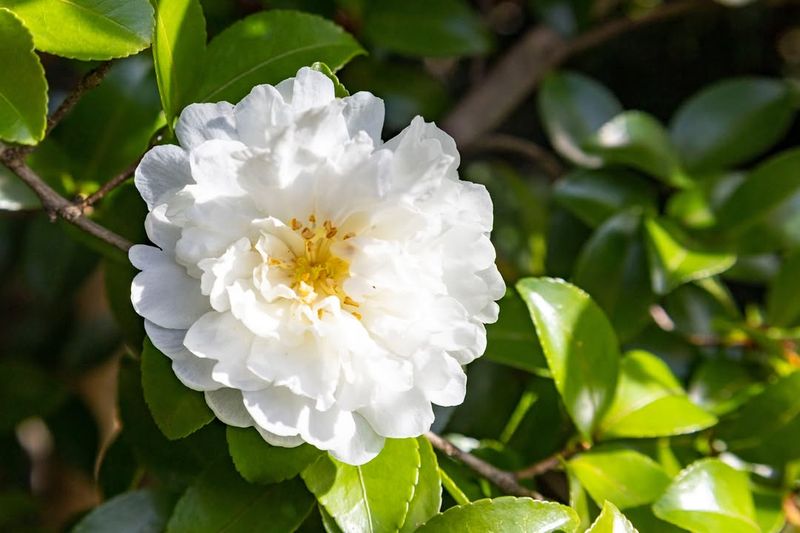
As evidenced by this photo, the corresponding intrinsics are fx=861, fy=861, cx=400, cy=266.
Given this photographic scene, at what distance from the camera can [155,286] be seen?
21.1 inches

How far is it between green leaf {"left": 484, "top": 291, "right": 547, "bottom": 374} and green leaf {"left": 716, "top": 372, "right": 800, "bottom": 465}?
0.20 metres

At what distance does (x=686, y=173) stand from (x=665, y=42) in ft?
1.67

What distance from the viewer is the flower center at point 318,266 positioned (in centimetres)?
57

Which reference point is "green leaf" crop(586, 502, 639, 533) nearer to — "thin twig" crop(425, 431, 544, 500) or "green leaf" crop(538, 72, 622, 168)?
"thin twig" crop(425, 431, 544, 500)

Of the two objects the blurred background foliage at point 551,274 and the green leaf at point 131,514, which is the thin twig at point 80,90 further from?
the green leaf at point 131,514

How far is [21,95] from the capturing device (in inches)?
22.4

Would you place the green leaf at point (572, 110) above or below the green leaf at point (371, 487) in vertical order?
below

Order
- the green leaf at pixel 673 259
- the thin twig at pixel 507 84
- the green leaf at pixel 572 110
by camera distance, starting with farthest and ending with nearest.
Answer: the thin twig at pixel 507 84
the green leaf at pixel 572 110
the green leaf at pixel 673 259

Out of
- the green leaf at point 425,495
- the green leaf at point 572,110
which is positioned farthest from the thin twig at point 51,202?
the green leaf at point 572,110

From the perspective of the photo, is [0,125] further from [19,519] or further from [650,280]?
[19,519]

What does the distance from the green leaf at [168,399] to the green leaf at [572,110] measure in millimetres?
673

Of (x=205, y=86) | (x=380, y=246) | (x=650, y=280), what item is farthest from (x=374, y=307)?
(x=650, y=280)

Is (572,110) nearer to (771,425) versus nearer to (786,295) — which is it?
(786,295)

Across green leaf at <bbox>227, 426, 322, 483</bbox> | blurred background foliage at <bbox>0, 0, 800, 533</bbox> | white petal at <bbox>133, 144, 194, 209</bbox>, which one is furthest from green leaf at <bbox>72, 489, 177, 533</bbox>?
white petal at <bbox>133, 144, 194, 209</bbox>
